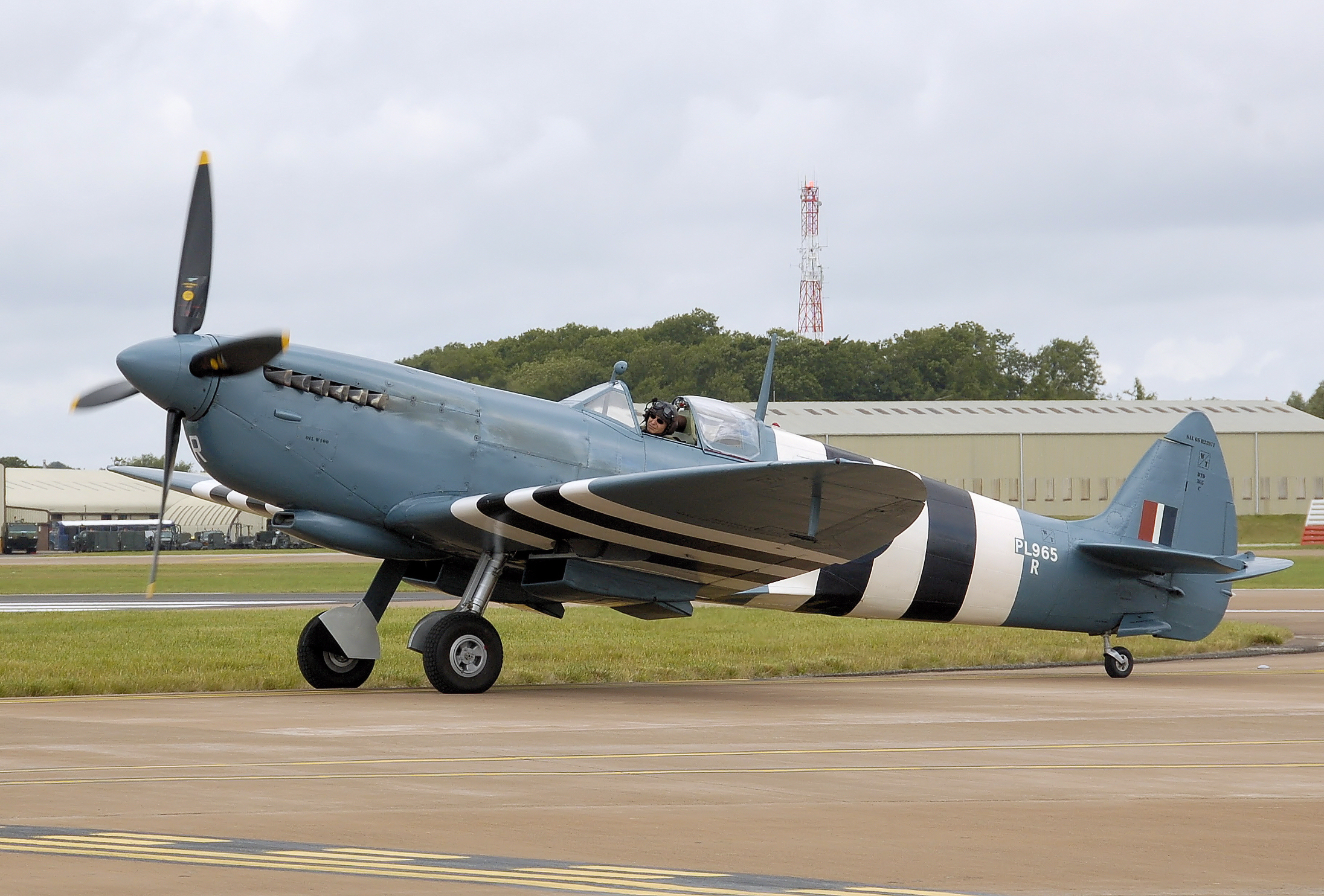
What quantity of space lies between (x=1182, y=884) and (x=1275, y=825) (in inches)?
53.4

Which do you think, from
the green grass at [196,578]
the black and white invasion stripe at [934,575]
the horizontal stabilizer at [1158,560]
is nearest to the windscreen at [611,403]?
the black and white invasion stripe at [934,575]

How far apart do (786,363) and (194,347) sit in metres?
75.7

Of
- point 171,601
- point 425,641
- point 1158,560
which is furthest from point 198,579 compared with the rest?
point 1158,560

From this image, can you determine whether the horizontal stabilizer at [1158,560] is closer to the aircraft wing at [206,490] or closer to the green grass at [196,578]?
the aircraft wing at [206,490]

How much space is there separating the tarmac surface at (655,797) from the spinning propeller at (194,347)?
2.20m

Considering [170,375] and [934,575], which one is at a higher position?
Answer: [170,375]

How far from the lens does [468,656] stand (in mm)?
11617

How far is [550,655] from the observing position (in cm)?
1564

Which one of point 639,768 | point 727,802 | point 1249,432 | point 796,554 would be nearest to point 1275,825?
point 727,802

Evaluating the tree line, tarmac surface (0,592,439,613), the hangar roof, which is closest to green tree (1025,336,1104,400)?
the tree line

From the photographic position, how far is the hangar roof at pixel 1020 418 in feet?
204

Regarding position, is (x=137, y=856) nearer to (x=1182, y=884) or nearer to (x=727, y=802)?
(x=727, y=802)

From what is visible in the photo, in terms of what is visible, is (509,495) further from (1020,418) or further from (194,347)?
(1020,418)

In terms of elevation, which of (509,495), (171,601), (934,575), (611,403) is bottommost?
(171,601)
